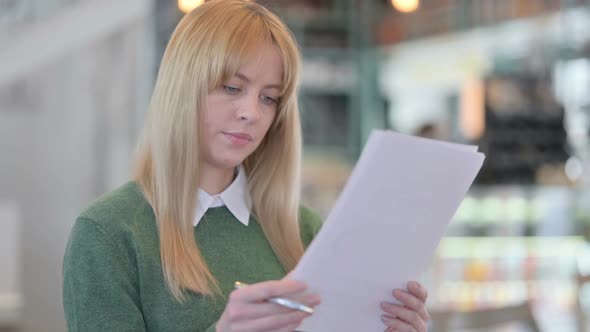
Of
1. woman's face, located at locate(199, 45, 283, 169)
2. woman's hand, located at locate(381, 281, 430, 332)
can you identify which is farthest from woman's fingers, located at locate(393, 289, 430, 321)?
woman's face, located at locate(199, 45, 283, 169)

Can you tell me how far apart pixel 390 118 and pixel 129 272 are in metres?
7.91

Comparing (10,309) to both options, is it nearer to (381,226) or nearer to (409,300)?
(409,300)

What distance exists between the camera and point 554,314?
20.6ft

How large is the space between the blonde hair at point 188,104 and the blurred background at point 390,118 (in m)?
0.39

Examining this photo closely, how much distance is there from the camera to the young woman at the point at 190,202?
1340 millimetres

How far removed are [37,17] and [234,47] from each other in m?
3.09

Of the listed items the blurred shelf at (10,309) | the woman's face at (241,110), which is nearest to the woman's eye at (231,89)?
the woman's face at (241,110)

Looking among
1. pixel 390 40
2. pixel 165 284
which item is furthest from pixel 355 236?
pixel 390 40

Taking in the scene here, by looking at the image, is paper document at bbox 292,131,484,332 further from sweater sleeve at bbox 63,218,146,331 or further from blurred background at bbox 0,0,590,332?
blurred background at bbox 0,0,590,332

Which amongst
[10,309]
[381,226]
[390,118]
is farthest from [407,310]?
[390,118]

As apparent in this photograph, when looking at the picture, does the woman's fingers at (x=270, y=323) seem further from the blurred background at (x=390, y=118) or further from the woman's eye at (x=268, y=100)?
the blurred background at (x=390, y=118)

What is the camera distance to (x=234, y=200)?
1551 millimetres

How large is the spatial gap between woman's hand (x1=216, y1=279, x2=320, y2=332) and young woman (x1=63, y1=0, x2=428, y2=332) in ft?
0.77

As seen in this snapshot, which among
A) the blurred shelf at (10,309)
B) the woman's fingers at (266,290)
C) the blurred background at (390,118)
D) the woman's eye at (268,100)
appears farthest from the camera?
the blurred background at (390,118)
